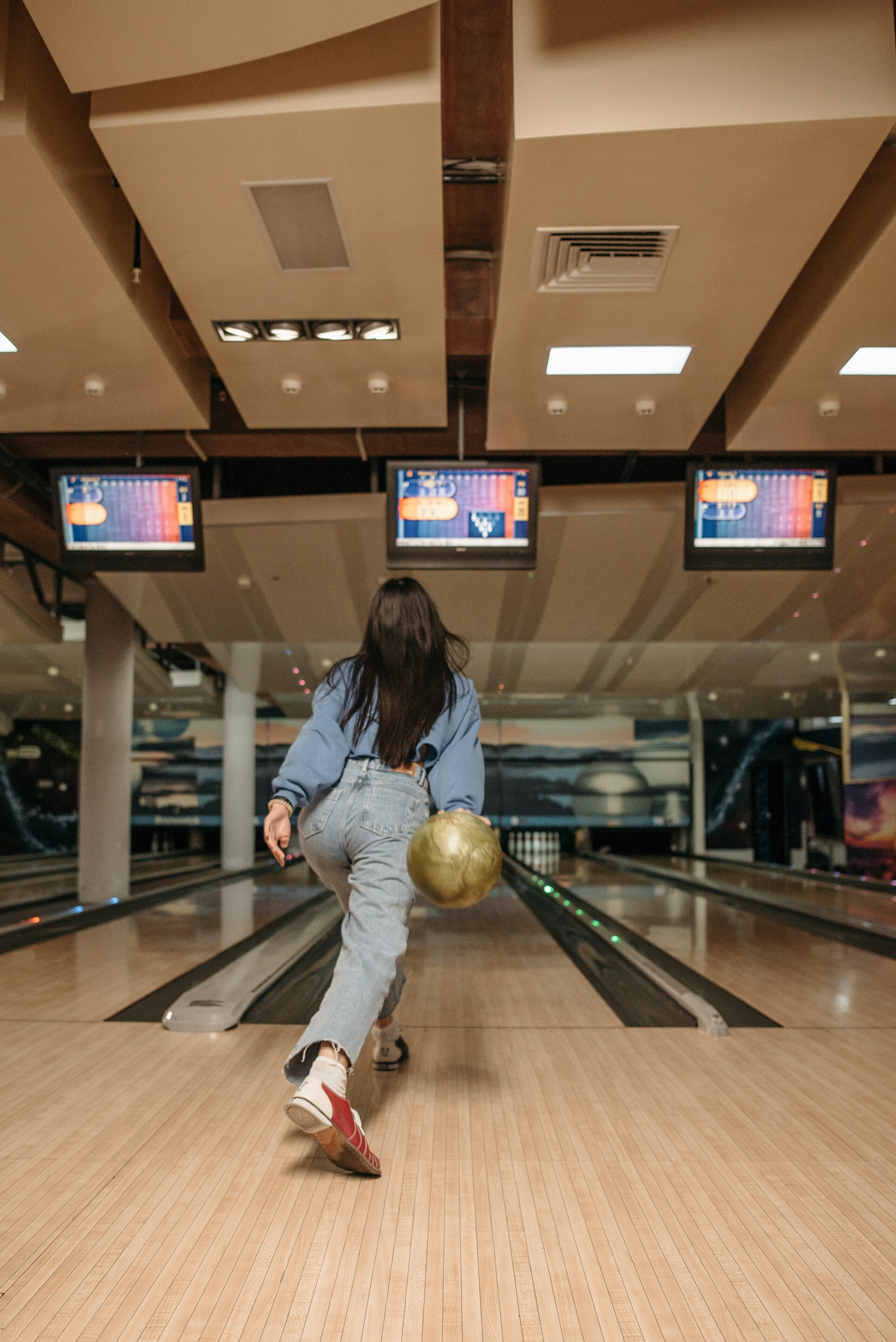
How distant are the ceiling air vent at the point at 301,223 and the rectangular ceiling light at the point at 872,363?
2.29 m

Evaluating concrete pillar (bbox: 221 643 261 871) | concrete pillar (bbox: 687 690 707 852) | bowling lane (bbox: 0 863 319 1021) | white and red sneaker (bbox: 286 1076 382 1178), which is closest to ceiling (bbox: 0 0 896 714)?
white and red sneaker (bbox: 286 1076 382 1178)

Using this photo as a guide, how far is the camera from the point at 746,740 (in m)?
14.2

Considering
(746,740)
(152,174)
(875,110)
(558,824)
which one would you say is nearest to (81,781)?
(152,174)

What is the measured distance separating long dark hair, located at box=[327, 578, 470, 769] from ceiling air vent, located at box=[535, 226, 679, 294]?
65.2 inches

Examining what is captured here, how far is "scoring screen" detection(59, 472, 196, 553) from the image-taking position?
16.6 feet

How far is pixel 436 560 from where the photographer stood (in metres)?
4.98

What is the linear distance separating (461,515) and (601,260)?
1.86 metres

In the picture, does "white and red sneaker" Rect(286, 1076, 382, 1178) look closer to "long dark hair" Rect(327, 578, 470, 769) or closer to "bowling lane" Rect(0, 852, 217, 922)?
"long dark hair" Rect(327, 578, 470, 769)

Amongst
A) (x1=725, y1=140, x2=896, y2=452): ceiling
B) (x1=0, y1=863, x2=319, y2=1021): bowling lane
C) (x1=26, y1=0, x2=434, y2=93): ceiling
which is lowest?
(x1=0, y1=863, x2=319, y2=1021): bowling lane

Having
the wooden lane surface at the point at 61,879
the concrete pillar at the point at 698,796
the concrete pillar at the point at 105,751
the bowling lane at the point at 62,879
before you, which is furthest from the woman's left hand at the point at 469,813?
the concrete pillar at the point at 698,796

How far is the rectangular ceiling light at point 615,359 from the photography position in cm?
409

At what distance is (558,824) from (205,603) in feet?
28.1

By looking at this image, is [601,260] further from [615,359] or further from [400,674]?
[400,674]

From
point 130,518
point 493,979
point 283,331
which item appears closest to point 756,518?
point 283,331
